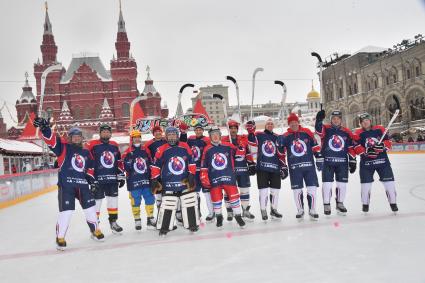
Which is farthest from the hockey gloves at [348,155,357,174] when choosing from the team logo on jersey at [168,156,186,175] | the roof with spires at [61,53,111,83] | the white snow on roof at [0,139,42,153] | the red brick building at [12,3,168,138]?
the roof with spires at [61,53,111,83]

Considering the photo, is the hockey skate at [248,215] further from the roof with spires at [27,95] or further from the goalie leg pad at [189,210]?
the roof with spires at [27,95]

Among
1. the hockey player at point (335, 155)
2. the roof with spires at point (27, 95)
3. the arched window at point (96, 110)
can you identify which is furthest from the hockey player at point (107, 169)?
the roof with spires at point (27, 95)

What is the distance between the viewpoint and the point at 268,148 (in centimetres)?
617

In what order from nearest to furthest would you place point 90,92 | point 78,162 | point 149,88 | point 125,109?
point 78,162 → point 125,109 → point 90,92 → point 149,88

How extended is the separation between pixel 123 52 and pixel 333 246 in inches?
2604

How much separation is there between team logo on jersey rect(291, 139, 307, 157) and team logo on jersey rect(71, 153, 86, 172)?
305 centimetres

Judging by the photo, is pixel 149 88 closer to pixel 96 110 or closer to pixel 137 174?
pixel 96 110

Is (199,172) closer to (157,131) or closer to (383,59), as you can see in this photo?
(157,131)

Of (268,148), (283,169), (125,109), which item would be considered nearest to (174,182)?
(268,148)

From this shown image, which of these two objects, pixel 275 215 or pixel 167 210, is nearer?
pixel 167 210

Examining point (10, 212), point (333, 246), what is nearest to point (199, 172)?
point (333, 246)

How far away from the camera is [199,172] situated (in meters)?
6.32

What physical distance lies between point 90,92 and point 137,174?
59.8m

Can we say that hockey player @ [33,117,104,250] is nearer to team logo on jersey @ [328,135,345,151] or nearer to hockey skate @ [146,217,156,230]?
hockey skate @ [146,217,156,230]
